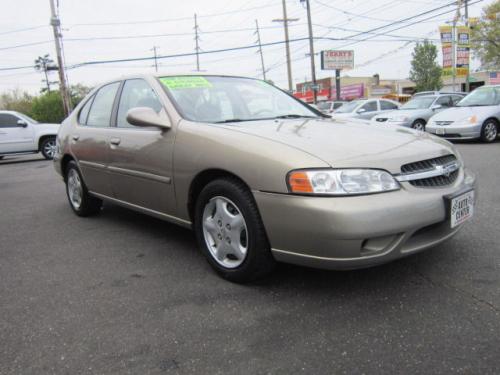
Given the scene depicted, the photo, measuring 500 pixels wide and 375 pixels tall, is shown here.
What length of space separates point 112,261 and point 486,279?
8.65 feet

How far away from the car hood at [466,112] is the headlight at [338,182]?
895cm

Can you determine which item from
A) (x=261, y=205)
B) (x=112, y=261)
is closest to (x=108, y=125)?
(x=112, y=261)

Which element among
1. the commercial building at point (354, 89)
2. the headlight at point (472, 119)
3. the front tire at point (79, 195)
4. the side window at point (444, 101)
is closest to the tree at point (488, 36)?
the commercial building at point (354, 89)

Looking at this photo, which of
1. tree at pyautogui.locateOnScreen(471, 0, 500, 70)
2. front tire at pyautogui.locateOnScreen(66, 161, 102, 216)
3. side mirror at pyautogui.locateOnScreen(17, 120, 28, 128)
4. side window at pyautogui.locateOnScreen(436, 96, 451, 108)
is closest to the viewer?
front tire at pyautogui.locateOnScreen(66, 161, 102, 216)

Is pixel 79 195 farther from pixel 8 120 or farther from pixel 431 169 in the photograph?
pixel 8 120

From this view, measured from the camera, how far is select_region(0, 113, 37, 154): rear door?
12234mm

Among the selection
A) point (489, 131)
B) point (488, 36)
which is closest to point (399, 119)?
point (489, 131)

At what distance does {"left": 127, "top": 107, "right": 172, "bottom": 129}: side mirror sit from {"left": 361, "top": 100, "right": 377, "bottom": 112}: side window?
13.6 m

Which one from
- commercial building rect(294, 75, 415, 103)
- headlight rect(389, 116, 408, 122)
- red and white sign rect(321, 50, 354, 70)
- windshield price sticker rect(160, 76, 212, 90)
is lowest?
headlight rect(389, 116, 408, 122)

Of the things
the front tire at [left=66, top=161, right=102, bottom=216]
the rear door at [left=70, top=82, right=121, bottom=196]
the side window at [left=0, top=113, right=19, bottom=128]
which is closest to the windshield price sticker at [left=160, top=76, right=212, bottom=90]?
the rear door at [left=70, top=82, right=121, bottom=196]

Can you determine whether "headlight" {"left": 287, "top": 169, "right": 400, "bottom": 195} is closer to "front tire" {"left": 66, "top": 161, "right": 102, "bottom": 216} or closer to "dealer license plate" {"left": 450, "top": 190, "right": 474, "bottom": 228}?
"dealer license plate" {"left": 450, "top": 190, "right": 474, "bottom": 228}

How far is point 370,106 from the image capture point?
51.3 ft

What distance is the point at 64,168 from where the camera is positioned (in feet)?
16.1

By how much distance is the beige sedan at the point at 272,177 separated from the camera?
222cm
